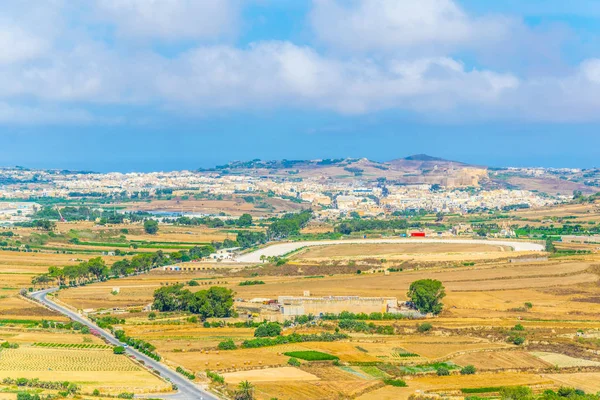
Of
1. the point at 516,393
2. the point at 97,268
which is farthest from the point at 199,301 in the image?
the point at 516,393

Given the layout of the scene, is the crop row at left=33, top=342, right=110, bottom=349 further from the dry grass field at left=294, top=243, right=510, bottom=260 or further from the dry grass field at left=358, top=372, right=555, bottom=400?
the dry grass field at left=294, top=243, right=510, bottom=260

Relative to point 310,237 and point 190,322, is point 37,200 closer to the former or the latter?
point 310,237

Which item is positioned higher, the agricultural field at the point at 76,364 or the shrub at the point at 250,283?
the shrub at the point at 250,283

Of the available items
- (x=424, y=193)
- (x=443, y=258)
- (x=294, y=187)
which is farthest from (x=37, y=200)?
(x=443, y=258)

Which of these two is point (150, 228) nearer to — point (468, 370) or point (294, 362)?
point (294, 362)

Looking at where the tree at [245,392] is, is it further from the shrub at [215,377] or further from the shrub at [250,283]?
the shrub at [250,283]

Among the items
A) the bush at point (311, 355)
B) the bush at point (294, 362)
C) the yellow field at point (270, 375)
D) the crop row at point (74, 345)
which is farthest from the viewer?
the crop row at point (74, 345)

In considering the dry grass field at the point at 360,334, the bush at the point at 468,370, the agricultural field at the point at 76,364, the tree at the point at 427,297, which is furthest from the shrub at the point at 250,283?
the bush at the point at 468,370
